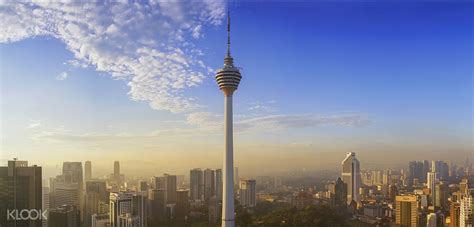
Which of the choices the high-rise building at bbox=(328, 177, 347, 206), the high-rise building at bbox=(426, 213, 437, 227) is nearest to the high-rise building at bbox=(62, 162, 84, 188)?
the high-rise building at bbox=(328, 177, 347, 206)

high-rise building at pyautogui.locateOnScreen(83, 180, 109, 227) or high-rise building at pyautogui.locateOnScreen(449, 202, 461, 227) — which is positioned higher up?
high-rise building at pyautogui.locateOnScreen(83, 180, 109, 227)

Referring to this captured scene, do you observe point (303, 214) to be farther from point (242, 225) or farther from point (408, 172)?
point (408, 172)

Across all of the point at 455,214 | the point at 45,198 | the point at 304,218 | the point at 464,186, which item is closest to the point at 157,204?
the point at 304,218

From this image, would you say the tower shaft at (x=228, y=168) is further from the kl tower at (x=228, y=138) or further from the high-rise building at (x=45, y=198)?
the high-rise building at (x=45, y=198)

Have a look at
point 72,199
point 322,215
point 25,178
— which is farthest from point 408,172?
point 25,178

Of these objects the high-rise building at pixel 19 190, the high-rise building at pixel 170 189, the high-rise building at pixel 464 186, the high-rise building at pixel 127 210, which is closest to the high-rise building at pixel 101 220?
the high-rise building at pixel 127 210

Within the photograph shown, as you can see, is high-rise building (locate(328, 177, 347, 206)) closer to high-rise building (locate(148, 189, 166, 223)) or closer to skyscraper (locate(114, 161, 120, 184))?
high-rise building (locate(148, 189, 166, 223))
